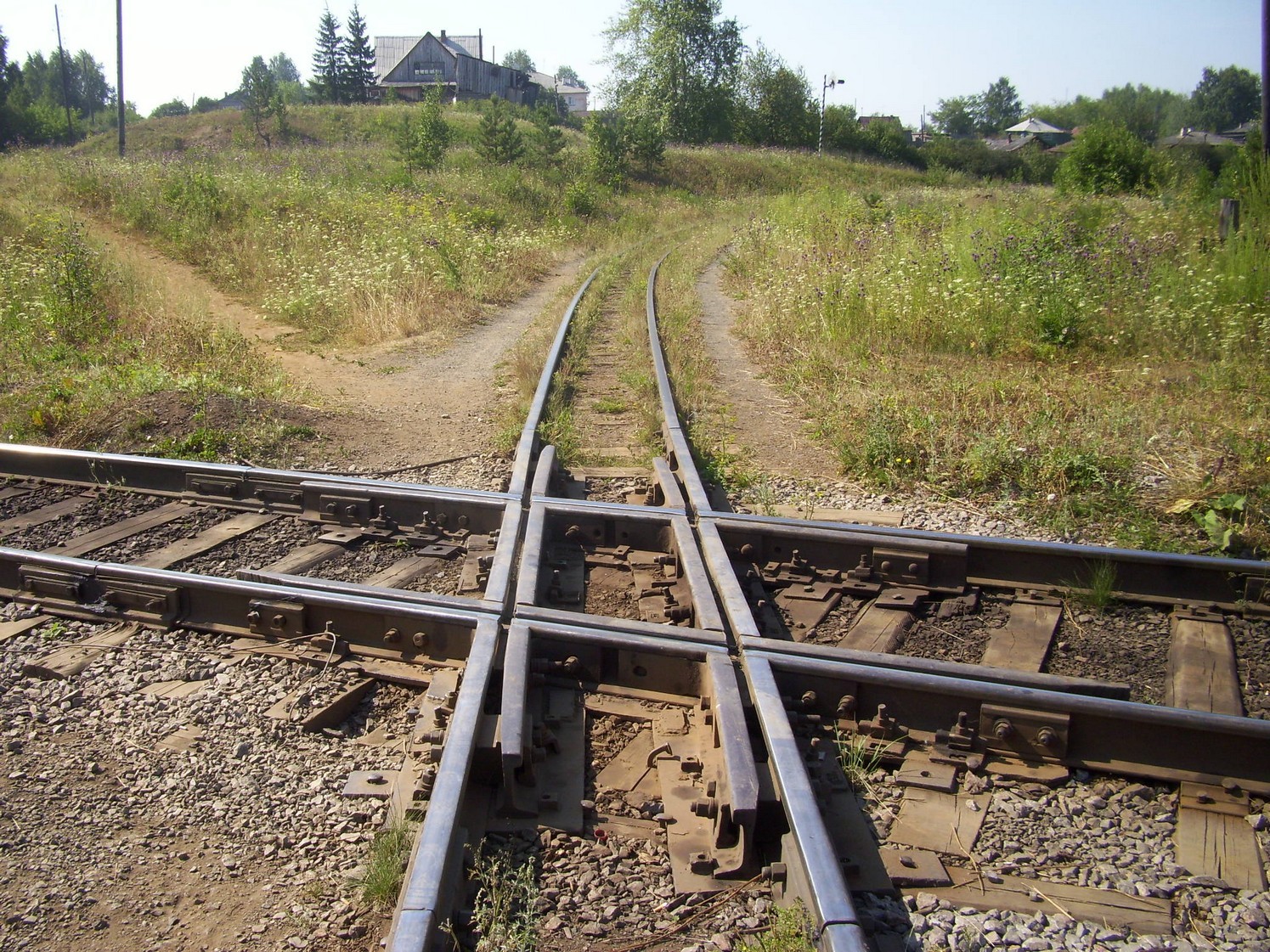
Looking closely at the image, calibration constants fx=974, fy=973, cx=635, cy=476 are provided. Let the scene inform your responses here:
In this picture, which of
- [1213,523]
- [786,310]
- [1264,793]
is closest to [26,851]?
[1264,793]

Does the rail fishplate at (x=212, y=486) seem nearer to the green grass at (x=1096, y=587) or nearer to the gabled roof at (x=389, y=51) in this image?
Result: the green grass at (x=1096, y=587)

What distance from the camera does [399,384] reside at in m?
9.01

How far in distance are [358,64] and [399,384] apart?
8179 centimetres

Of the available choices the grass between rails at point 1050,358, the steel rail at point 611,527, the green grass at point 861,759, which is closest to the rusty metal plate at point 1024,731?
the green grass at point 861,759

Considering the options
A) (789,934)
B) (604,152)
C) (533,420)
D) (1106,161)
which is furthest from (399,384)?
(604,152)

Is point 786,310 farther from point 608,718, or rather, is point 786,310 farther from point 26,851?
point 26,851

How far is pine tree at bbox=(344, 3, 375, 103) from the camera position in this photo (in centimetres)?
7931

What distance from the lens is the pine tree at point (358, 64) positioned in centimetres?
7931

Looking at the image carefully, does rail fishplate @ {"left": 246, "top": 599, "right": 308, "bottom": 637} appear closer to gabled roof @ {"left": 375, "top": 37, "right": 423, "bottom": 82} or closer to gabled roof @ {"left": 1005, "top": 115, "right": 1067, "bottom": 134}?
gabled roof @ {"left": 375, "top": 37, "right": 423, "bottom": 82}

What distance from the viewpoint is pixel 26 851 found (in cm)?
256

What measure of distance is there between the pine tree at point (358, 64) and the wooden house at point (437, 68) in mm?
1076

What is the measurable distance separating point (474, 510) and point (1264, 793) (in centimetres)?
346

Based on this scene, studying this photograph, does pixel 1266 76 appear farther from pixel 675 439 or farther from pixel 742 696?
pixel 742 696

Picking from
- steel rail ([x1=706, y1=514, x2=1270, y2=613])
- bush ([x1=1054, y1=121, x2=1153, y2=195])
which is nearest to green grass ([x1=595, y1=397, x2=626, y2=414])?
steel rail ([x1=706, y1=514, x2=1270, y2=613])
